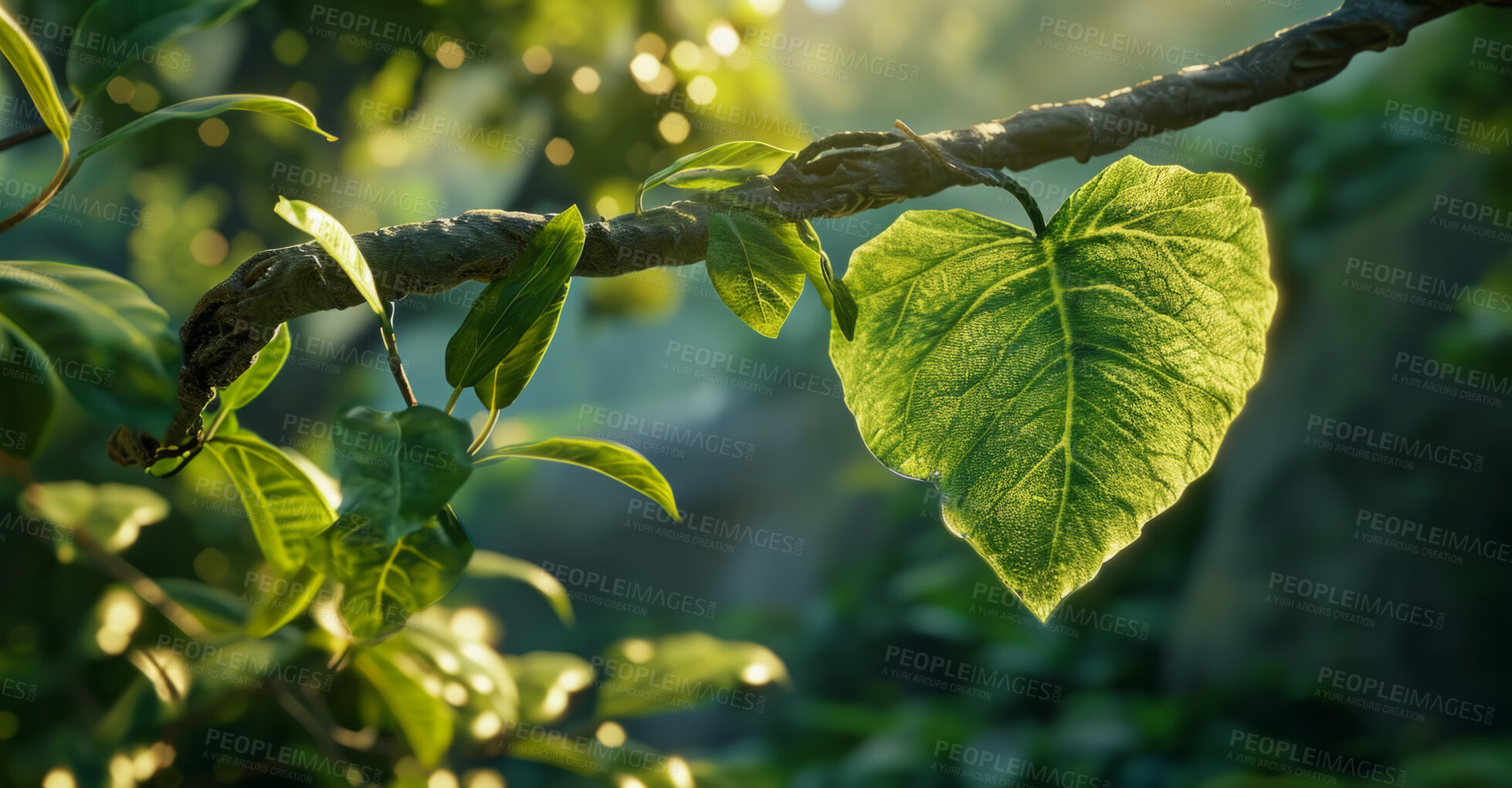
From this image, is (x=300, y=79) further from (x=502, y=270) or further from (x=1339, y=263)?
(x=1339, y=263)

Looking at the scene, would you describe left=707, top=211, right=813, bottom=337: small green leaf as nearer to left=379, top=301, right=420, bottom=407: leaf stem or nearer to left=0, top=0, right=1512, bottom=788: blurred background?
left=379, top=301, right=420, bottom=407: leaf stem

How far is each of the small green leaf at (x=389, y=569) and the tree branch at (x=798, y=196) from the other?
0.09 m

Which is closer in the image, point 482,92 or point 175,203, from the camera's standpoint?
point 482,92

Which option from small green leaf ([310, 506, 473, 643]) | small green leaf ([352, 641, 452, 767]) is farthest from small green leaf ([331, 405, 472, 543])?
small green leaf ([352, 641, 452, 767])

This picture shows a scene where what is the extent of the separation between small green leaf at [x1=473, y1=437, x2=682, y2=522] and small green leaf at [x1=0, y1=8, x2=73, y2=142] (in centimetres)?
23

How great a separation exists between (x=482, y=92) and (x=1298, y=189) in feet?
9.82

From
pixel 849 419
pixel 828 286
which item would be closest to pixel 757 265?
pixel 828 286

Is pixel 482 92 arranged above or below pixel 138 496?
above

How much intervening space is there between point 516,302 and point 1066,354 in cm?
25

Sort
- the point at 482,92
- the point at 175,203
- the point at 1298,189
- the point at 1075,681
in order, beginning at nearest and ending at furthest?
the point at 482,92
the point at 175,203
the point at 1075,681
the point at 1298,189

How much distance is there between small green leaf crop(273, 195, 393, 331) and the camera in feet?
0.82

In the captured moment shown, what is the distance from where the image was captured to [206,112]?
13.2 inches

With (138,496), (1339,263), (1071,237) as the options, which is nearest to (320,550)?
(1071,237)

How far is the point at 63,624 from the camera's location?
5.06 ft
